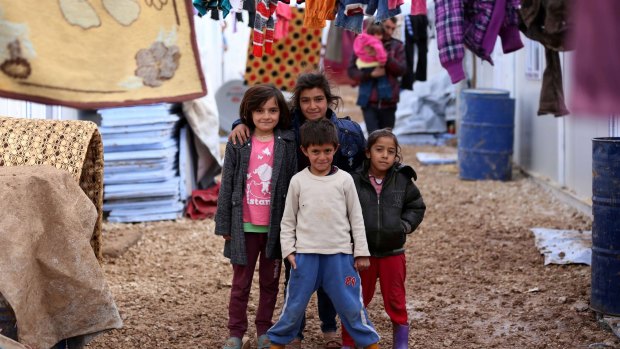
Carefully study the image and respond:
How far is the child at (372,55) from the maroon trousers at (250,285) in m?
5.54

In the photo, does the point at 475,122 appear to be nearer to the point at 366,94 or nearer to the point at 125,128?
the point at 366,94

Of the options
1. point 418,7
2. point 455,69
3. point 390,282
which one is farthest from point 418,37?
point 390,282

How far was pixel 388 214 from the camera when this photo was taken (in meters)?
5.04

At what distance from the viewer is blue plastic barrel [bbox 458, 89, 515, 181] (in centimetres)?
1197

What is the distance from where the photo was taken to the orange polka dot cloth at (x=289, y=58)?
14.5 meters

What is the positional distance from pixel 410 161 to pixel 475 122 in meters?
2.27

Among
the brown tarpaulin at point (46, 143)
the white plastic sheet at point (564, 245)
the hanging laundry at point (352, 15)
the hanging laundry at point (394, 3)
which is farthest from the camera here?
the white plastic sheet at point (564, 245)

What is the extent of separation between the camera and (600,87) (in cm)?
234

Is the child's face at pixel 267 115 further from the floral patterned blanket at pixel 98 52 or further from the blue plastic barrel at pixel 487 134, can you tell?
the blue plastic barrel at pixel 487 134

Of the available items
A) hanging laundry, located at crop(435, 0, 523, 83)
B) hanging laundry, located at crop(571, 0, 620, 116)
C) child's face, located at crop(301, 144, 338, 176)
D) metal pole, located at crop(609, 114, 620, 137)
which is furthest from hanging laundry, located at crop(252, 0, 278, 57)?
metal pole, located at crop(609, 114, 620, 137)

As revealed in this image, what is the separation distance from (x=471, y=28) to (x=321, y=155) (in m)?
2.06

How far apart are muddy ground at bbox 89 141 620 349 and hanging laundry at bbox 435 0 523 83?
152 centimetres

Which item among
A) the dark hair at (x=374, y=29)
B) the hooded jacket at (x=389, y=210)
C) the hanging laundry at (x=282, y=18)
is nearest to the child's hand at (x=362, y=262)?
the hooded jacket at (x=389, y=210)

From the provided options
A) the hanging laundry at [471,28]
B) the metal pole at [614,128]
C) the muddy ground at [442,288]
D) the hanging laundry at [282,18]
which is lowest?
the muddy ground at [442,288]
